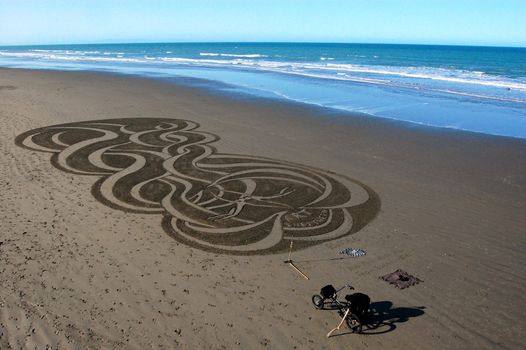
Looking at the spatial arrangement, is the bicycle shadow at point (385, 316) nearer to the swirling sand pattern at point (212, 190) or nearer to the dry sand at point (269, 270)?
the dry sand at point (269, 270)

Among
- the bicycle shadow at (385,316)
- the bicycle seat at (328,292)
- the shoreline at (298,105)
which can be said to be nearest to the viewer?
the bicycle shadow at (385,316)

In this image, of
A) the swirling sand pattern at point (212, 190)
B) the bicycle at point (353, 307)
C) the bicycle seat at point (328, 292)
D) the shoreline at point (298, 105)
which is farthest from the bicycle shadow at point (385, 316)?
the shoreline at point (298, 105)

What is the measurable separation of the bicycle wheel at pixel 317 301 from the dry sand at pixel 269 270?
14 cm

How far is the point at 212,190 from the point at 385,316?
321 inches

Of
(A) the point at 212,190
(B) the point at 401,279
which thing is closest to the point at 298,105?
(A) the point at 212,190

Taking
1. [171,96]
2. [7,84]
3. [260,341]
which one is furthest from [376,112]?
[7,84]

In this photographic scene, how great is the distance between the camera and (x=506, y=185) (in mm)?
16203

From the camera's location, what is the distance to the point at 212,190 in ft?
50.2

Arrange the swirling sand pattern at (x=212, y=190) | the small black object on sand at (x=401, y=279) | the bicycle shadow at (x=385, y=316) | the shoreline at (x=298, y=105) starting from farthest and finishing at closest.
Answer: the shoreline at (x=298, y=105) → the swirling sand pattern at (x=212, y=190) → the small black object on sand at (x=401, y=279) → the bicycle shadow at (x=385, y=316)

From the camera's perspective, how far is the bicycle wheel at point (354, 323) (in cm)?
823

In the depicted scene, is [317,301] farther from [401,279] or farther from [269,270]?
[401,279]

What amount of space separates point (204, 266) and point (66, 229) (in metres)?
4.44

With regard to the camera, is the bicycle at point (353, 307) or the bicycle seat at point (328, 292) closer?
the bicycle at point (353, 307)

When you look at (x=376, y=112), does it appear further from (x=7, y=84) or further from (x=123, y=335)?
(x=7, y=84)
